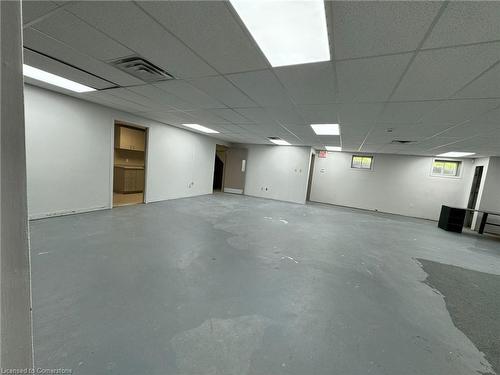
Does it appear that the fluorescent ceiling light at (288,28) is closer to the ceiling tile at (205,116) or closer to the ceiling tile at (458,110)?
the ceiling tile at (458,110)

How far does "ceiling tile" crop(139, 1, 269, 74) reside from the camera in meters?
1.43

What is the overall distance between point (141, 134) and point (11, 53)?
24.1 feet

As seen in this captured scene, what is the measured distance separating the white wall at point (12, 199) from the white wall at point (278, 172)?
8.18 metres

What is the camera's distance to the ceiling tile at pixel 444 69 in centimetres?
163

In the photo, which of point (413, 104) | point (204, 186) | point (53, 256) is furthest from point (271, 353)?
point (204, 186)

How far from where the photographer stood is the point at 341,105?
305 centimetres

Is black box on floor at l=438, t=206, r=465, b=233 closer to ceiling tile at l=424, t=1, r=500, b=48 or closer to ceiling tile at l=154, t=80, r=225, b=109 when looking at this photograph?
ceiling tile at l=424, t=1, r=500, b=48

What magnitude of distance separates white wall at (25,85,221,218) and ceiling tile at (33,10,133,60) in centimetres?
243

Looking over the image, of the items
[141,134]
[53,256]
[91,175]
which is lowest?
[53,256]

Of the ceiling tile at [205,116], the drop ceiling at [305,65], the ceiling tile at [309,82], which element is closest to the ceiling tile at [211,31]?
the drop ceiling at [305,65]

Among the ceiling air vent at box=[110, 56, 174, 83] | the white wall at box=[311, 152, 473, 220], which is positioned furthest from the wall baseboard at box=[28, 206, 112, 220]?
the white wall at box=[311, 152, 473, 220]

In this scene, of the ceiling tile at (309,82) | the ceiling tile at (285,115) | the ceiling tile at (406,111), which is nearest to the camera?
the ceiling tile at (309,82)

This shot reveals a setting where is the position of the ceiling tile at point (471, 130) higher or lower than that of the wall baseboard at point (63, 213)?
higher

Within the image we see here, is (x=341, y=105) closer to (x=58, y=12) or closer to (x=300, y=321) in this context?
(x=300, y=321)
